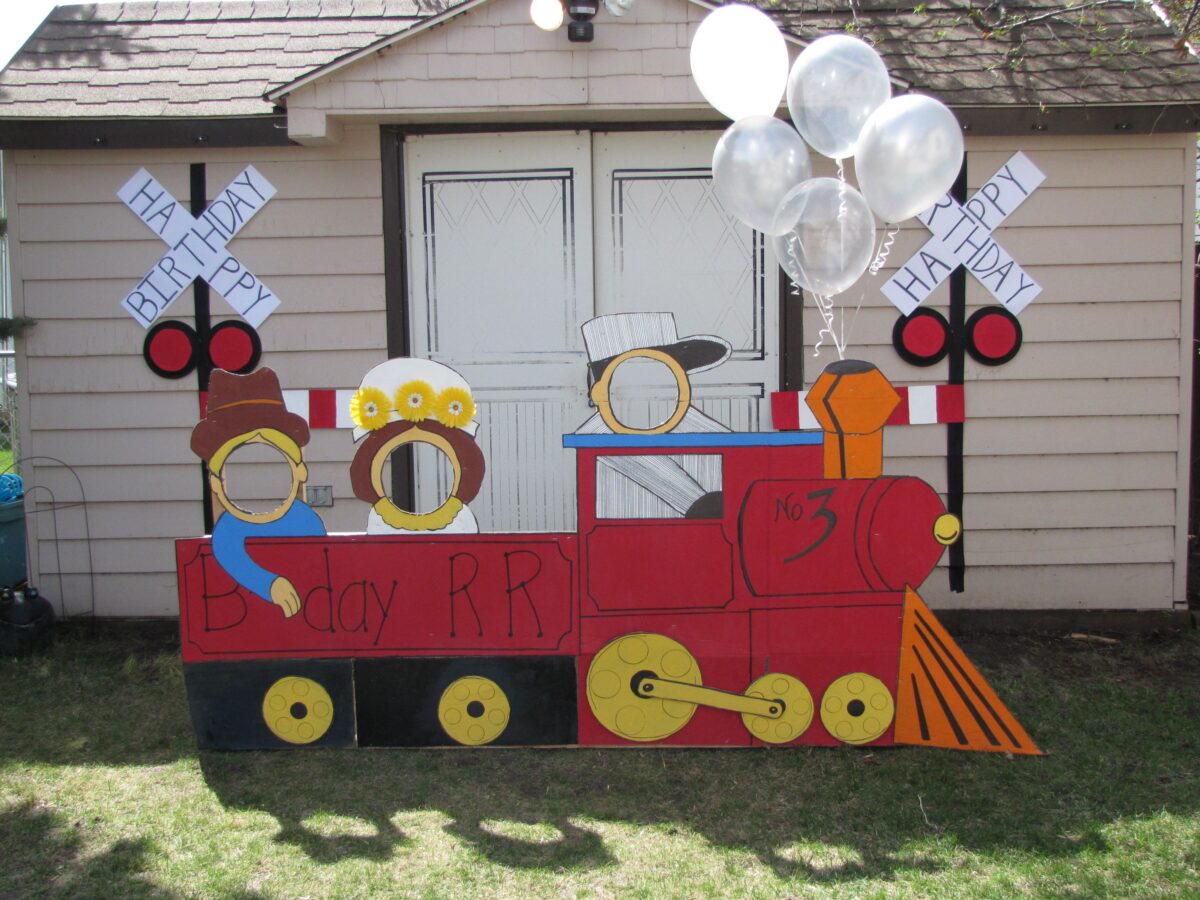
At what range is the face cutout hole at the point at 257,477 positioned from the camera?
5188 mm

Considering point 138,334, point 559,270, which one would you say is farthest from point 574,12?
point 138,334

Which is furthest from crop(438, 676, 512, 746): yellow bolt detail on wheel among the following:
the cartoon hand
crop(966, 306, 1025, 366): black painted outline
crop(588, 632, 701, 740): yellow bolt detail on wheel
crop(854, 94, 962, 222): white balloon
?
crop(966, 306, 1025, 366): black painted outline

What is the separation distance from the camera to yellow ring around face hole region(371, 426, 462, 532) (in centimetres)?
359

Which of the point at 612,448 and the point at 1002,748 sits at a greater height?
the point at 612,448

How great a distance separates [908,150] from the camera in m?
3.29

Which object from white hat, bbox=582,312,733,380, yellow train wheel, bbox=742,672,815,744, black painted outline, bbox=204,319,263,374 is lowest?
yellow train wheel, bbox=742,672,815,744

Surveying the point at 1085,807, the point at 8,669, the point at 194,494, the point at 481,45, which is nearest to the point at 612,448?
the point at 1085,807

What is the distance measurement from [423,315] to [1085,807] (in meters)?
3.67

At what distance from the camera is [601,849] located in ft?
Result: 9.73

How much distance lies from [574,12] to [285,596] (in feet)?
9.52

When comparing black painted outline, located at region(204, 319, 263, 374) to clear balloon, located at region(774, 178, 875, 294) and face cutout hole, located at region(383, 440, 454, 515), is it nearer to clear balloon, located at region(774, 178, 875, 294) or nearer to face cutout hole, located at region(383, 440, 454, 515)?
face cutout hole, located at region(383, 440, 454, 515)

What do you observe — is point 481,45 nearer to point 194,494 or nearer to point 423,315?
point 423,315

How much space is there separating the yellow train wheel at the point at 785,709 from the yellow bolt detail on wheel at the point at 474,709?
89 cm

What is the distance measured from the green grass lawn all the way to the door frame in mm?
1961
